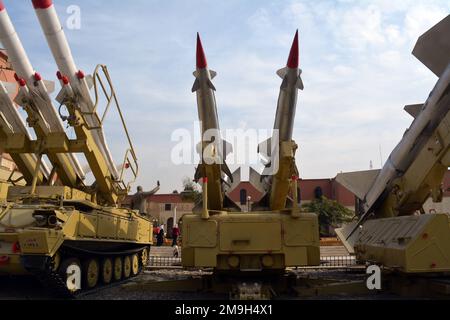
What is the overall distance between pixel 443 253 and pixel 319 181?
83.4 feet

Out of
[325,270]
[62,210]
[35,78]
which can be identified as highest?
[35,78]

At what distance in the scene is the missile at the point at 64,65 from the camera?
22.2ft

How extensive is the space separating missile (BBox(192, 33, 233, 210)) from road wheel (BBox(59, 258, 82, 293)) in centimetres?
219

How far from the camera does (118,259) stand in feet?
24.6

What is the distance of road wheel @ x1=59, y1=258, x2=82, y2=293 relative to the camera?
18.3ft

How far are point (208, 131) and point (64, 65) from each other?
9.50ft

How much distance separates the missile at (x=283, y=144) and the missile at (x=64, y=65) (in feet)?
10.4

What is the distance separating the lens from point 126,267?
25.9 feet

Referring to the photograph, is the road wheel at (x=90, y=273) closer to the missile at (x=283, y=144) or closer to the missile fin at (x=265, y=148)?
the missile at (x=283, y=144)

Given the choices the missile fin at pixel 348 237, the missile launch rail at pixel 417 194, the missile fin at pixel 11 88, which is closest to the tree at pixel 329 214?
the missile fin at pixel 348 237

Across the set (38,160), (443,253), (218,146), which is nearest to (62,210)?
(38,160)

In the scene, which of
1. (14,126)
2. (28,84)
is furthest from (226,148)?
(14,126)

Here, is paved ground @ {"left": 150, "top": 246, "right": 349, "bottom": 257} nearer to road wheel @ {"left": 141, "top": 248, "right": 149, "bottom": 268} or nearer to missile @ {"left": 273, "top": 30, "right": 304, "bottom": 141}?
road wheel @ {"left": 141, "top": 248, "right": 149, "bottom": 268}
